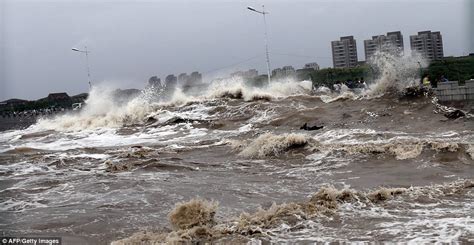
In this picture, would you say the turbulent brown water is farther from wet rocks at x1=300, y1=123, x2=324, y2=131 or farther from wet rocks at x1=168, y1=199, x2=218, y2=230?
wet rocks at x1=300, y1=123, x2=324, y2=131

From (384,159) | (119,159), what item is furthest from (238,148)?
(384,159)

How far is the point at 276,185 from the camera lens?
7.76 meters

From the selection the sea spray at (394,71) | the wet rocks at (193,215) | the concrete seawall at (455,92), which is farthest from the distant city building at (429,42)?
the wet rocks at (193,215)

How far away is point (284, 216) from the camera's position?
18.2 ft

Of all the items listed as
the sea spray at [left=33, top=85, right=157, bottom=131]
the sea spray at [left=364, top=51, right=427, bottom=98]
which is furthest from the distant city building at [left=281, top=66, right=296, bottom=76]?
the sea spray at [left=364, top=51, right=427, bottom=98]

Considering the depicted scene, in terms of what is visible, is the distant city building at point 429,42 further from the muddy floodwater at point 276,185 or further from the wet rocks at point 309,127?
the wet rocks at point 309,127

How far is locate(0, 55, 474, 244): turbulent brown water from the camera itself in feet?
16.8

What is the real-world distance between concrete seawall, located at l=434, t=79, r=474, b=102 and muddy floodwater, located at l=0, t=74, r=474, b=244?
1.31 feet

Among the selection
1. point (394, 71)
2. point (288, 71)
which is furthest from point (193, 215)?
point (288, 71)

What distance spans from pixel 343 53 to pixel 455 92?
50.0 metres

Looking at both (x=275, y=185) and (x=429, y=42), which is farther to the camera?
(x=429, y=42)

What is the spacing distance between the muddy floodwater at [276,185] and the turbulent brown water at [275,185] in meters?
0.02

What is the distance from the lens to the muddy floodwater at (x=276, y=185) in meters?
5.12

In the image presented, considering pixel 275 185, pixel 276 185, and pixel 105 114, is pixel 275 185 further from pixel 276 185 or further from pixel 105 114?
pixel 105 114
